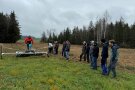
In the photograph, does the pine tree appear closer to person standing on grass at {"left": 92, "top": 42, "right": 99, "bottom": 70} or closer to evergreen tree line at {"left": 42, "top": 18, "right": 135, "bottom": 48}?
evergreen tree line at {"left": 42, "top": 18, "right": 135, "bottom": 48}

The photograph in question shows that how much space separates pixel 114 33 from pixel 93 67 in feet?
262

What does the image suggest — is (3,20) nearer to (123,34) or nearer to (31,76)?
(123,34)

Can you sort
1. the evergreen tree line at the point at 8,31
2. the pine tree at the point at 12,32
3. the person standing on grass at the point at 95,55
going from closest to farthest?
the person standing on grass at the point at 95,55
the evergreen tree line at the point at 8,31
the pine tree at the point at 12,32

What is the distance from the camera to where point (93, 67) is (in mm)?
20625

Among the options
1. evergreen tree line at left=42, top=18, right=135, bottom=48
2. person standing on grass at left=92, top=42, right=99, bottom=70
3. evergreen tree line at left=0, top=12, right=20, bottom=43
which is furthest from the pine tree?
person standing on grass at left=92, top=42, right=99, bottom=70

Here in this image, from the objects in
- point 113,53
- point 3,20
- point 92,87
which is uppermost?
point 3,20

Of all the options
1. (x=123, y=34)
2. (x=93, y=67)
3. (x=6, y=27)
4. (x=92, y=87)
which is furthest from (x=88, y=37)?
(x=92, y=87)

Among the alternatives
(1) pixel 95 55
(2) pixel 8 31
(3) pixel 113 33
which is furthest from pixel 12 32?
(1) pixel 95 55

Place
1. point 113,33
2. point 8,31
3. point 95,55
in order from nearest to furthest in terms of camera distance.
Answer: point 95,55 < point 8,31 < point 113,33

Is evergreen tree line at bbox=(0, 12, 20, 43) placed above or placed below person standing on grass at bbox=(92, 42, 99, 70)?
above

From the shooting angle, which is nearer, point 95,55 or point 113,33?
point 95,55

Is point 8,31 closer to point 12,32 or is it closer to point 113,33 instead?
point 12,32

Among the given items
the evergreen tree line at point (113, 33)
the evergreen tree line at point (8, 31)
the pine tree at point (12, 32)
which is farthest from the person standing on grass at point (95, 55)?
the evergreen tree line at point (113, 33)

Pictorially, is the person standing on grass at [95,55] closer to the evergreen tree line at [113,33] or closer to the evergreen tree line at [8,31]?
the evergreen tree line at [8,31]
